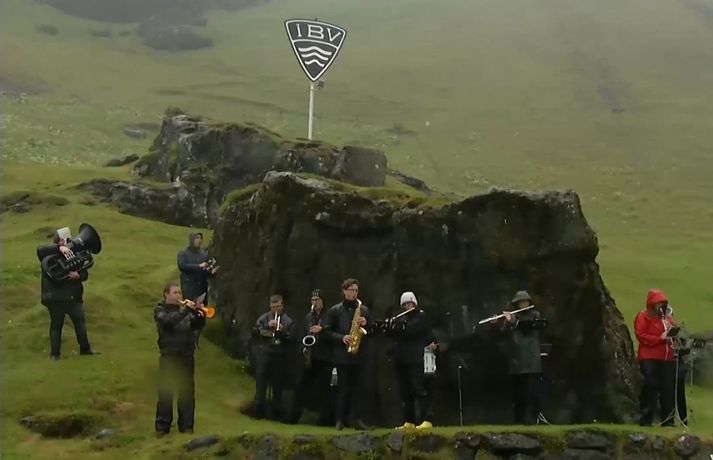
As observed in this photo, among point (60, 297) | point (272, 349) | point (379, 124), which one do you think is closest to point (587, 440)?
point (272, 349)

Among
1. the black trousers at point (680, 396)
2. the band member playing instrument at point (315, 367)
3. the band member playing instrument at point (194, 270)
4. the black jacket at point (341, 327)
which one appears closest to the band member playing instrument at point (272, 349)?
the band member playing instrument at point (315, 367)

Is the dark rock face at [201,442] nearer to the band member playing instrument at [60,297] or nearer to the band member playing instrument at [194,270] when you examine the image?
the band member playing instrument at [60,297]

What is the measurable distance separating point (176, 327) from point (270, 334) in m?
2.31

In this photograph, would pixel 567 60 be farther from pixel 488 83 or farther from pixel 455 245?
pixel 455 245

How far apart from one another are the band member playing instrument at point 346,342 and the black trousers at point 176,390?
2.50 m

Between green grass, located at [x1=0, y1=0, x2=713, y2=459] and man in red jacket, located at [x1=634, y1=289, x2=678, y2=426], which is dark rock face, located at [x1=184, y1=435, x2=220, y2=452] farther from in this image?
man in red jacket, located at [x1=634, y1=289, x2=678, y2=426]

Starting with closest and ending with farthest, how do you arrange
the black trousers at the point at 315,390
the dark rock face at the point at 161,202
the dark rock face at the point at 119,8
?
the black trousers at the point at 315,390 < the dark rock face at the point at 161,202 < the dark rock face at the point at 119,8

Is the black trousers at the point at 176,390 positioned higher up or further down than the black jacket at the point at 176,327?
further down

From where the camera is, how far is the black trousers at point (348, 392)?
16.3 metres

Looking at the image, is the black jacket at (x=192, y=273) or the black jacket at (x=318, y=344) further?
the black jacket at (x=192, y=273)

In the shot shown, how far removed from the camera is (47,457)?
1486 centimetres

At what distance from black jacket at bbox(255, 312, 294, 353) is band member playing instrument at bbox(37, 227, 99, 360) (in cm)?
396

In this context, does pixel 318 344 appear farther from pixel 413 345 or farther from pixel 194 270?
pixel 194 270

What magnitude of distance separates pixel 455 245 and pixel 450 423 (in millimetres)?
3537
